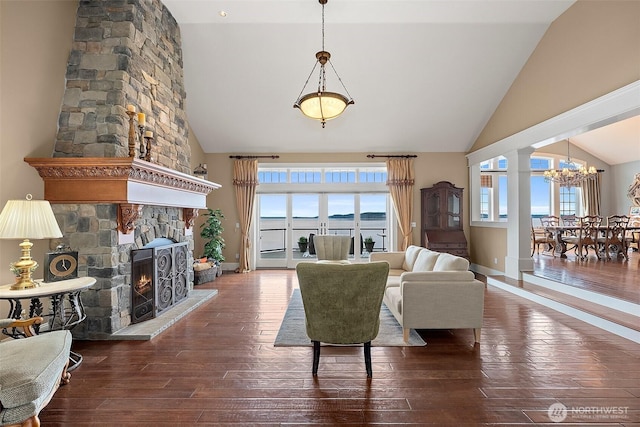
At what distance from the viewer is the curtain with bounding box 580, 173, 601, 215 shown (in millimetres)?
10274

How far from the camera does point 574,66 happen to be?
4500mm

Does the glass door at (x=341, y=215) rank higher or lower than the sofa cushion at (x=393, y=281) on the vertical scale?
higher

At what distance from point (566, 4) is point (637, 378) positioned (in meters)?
4.92

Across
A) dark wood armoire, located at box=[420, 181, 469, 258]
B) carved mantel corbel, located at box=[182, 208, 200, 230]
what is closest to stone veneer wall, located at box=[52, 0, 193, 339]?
carved mantel corbel, located at box=[182, 208, 200, 230]

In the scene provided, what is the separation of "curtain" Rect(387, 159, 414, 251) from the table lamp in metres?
6.31

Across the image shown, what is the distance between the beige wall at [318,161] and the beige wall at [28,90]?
4.23 m

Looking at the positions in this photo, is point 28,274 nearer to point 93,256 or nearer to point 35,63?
point 93,256

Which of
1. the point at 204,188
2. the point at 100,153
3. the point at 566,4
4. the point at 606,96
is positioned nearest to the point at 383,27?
the point at 566,4

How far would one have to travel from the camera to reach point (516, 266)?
579cm

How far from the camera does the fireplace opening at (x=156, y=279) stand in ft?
12.3

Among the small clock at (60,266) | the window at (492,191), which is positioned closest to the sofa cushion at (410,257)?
the small clock at (60,266)

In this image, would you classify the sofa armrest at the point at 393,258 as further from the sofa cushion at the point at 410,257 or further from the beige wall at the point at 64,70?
the beige wall at the point at 64,70

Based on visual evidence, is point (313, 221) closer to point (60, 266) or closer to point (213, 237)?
point (213, 237)

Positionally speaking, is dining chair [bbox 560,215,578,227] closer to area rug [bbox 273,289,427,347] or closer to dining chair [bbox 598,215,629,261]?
dining chair [bbox 598,215,629,261]
